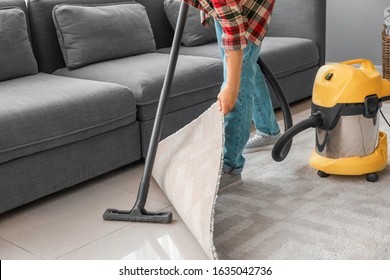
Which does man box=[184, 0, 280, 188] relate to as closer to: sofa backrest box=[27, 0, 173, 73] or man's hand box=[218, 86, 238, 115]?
man's hand box=[218, 86, 238, 115]

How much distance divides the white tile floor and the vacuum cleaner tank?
0.67 metres

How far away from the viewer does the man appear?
1.67 meters

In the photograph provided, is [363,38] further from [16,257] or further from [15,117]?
[16,257]

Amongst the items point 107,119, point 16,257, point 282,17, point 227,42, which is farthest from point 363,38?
point 16,257

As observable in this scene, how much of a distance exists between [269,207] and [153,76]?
2.80 feet

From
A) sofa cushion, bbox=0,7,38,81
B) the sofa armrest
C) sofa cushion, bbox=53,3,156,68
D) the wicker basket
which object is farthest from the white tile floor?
the wicker basket

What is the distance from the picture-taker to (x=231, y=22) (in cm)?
166

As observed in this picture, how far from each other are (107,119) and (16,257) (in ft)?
2.38

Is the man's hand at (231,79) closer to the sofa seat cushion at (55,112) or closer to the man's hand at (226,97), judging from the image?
the man's hand at (226,97)

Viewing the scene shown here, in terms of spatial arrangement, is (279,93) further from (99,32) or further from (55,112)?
(99,32)

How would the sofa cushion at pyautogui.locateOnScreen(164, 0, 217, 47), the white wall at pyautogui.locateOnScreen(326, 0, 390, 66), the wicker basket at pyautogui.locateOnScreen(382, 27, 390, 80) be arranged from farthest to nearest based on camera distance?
the white wall at pyautogui.locateOnScreen(326, 0, 390, 66), the wicker basket at pyautogui.locateOnScreen(382, 27, 390, 80), the sofa cushion at pyautogui.locateOnScreen(164, 0, 217, 47)

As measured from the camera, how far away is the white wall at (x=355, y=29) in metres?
4.17

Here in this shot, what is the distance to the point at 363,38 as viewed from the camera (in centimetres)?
426

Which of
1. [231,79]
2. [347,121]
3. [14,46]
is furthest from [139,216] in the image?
[14,46]
